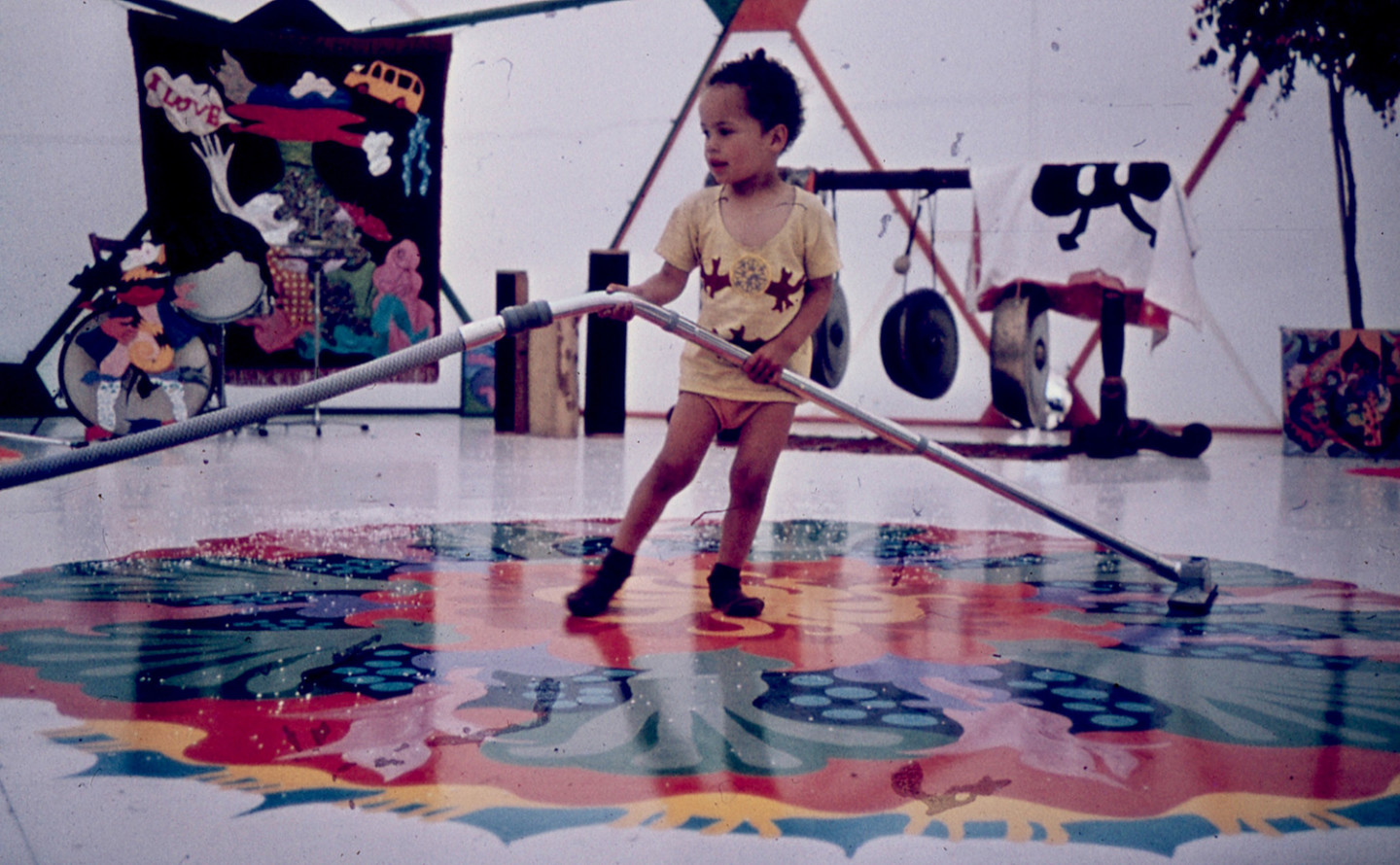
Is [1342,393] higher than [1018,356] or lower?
lower

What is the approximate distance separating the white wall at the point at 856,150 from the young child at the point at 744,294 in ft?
13.6

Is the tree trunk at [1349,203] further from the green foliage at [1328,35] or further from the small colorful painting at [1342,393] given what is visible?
the small colorful painting at [1342,393]

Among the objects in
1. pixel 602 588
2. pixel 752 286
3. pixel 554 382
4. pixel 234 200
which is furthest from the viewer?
pixel 234 200

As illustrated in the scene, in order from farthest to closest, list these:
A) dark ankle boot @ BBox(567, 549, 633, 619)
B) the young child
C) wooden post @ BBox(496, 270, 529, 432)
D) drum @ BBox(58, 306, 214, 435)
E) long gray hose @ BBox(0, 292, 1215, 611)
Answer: wooden post @ BBox(496, 270, 529, 432), drum @ BBox(58, 306, 214, 435), the young child, dark ankle boot @ BBox(567, 549, 633, 619), long gray hose @ BBox(0, 292, 1215, 611)

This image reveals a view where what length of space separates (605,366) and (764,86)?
311 centimetres

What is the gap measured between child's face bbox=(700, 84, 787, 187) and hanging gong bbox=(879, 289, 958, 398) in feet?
9.66

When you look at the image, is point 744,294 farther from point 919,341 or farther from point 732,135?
point 919,341

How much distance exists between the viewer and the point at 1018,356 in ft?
13.4

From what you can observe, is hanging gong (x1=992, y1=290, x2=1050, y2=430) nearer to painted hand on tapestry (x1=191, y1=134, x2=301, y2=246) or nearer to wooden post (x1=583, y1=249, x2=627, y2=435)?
wooden post (x1=583, y1=249, x2=627, y2=435)

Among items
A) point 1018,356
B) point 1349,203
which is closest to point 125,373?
point 1018,356

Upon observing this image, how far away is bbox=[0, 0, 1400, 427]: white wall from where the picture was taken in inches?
190

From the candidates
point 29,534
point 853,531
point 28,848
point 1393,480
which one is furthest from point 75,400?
point 1393,480

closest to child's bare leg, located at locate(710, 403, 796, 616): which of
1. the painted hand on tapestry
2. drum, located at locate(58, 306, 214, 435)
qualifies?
drum, located at locate(58, 306, 214, 435)

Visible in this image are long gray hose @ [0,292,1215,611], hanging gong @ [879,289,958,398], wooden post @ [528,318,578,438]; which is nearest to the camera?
long gray hose @ [0,292,1215,611]
